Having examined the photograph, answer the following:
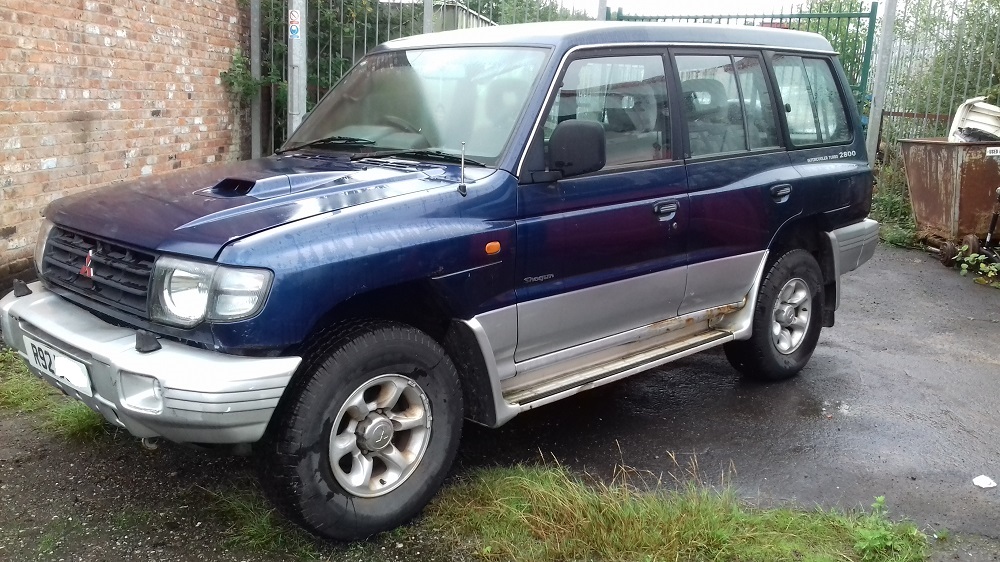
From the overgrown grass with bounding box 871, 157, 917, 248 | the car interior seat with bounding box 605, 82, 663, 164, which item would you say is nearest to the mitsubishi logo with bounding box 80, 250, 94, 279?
the car interior seat with bounding box 605, 82, 663, 164

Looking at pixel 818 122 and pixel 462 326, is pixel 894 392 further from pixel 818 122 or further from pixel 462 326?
pixel 462 326

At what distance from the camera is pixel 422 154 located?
12.3ft

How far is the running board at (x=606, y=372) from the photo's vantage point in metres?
3.60

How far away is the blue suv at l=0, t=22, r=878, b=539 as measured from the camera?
2.84 meters

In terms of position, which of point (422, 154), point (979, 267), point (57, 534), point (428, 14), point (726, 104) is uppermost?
point (428, 14)

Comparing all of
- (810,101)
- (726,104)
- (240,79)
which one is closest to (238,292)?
(726,104)

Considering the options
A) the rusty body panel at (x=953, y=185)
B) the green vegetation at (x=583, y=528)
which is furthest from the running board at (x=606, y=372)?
the rusty body panel at (x=953, y=185)

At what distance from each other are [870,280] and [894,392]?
3192 millimetres

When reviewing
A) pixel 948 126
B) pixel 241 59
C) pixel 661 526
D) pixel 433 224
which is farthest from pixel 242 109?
pixel 948 126

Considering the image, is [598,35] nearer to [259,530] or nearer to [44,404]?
[259,530]

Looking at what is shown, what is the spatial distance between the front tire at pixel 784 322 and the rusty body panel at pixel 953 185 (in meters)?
3.94

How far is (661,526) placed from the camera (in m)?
3.21

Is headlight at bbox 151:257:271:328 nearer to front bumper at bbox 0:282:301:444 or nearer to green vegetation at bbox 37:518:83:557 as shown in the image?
front bumper at bbox 0:282:301:444

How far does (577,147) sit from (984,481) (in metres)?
2.43
